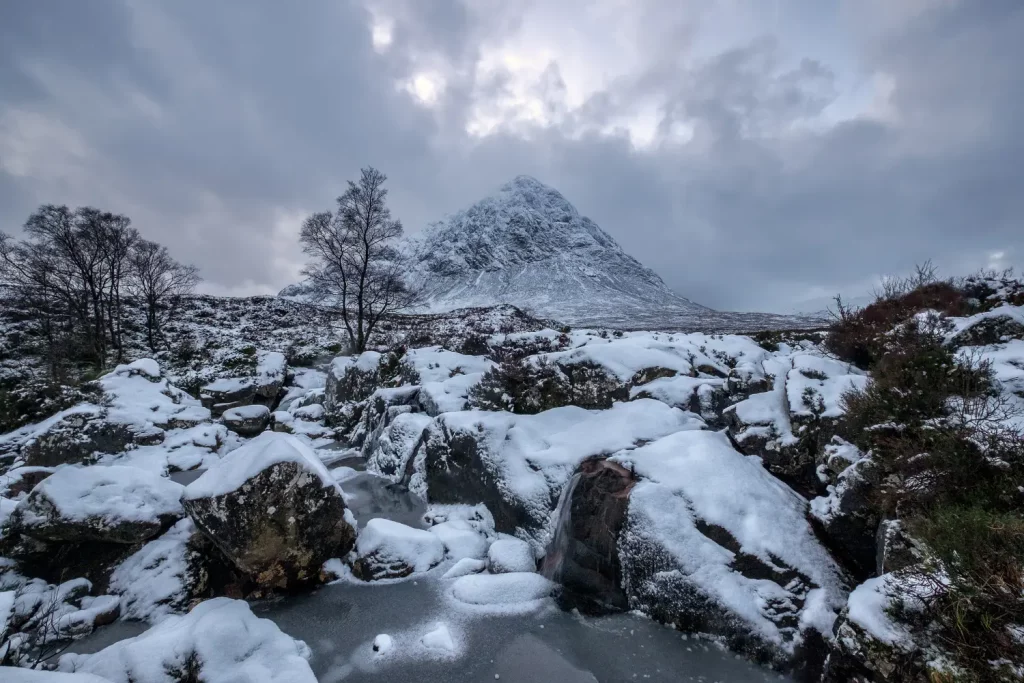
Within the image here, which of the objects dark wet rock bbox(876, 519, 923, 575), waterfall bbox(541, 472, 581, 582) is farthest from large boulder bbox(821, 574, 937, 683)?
waterfall bbox(541, 472, 581, 582)

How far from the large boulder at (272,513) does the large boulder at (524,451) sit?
8.01 ft

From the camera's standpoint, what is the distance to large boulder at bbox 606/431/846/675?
168 inches

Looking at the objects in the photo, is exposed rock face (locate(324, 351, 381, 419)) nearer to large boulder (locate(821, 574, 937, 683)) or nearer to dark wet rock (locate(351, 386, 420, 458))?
dark wet rock (locate(351, 386, 420, 458))

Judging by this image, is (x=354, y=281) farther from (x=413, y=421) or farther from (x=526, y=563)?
(x=526, y=563)

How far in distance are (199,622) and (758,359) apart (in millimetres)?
12776

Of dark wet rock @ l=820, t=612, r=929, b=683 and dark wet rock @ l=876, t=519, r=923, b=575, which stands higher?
dark wet rock @ l=876, t=519, r=923, b=575

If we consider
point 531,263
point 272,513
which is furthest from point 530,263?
point 272,513

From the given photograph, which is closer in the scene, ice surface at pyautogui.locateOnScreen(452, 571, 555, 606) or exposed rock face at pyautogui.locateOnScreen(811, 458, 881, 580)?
exposed rock face at pyautogui.locateOnScreen(811, 458, 881, 580)

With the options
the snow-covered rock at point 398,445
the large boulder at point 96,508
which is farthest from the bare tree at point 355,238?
the large boulder at point 96,508

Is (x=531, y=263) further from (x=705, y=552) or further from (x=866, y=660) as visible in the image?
(x=866, y=660)

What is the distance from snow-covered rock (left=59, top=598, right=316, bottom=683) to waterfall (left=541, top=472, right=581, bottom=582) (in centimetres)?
305

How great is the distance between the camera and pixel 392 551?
6270 millimetres

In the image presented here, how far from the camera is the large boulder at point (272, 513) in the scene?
5.60m

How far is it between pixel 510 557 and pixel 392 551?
181 cm
